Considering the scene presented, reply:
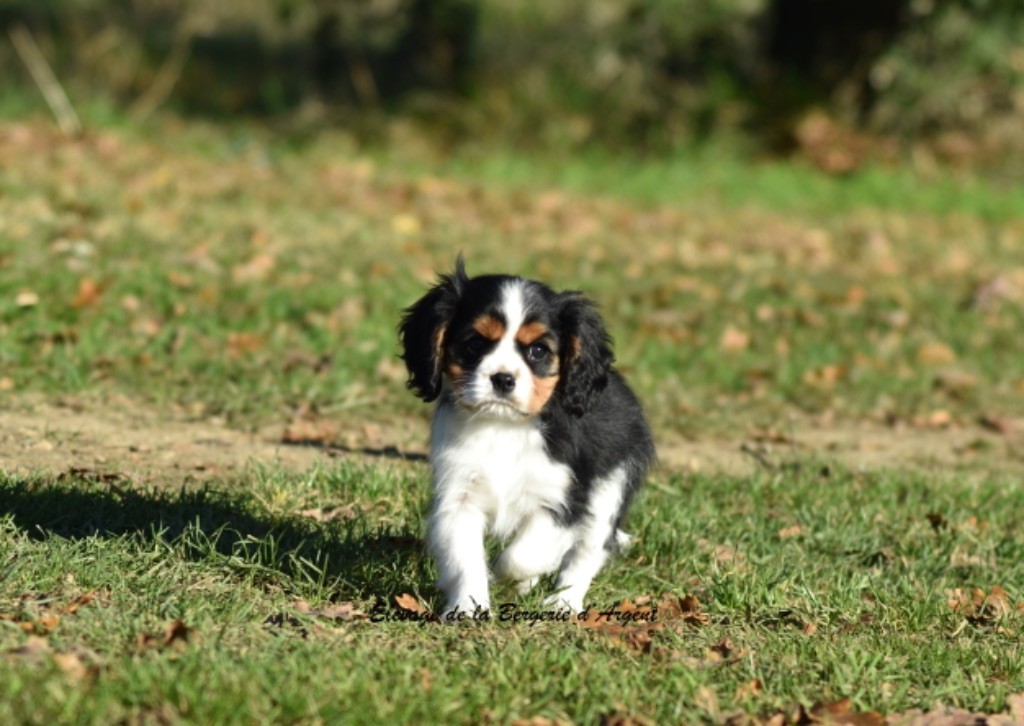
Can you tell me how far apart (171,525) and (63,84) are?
1420 centimetres

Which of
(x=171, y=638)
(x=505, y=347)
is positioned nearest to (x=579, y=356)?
(x=505, y=347)

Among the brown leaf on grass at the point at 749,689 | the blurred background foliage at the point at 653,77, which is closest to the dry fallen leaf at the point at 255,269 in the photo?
the brown leaf on grass at the point at 749,689

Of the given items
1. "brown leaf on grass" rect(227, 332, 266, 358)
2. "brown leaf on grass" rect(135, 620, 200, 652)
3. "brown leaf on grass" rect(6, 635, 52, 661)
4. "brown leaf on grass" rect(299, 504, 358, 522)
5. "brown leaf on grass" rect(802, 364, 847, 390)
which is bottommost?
"brown leaf on grass" rect(299, 504, 358, 522)

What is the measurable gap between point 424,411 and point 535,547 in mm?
3612

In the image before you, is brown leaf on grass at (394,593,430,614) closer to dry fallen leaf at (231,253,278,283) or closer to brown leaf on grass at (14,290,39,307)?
brown leaf on grass at (14,290,39,307)

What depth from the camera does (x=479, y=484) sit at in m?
5.11

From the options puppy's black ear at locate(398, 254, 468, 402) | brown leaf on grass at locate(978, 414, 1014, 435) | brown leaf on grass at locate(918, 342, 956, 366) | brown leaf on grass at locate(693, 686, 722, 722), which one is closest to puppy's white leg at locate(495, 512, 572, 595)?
puppy's black ear at locate(398, 254, 468, 402)

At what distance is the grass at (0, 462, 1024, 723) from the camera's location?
4.18 m

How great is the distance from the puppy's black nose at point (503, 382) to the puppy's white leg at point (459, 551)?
46 cm

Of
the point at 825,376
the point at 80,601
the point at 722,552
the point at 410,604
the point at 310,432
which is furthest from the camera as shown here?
the point at 825,376

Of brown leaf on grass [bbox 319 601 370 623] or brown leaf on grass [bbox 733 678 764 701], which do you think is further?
brown leaf on grass [bbox 319 601 370 623]

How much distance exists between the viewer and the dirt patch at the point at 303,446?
22.4 feet

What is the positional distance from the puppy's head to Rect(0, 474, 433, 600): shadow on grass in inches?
28.5

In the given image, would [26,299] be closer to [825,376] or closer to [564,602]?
[564,602]
